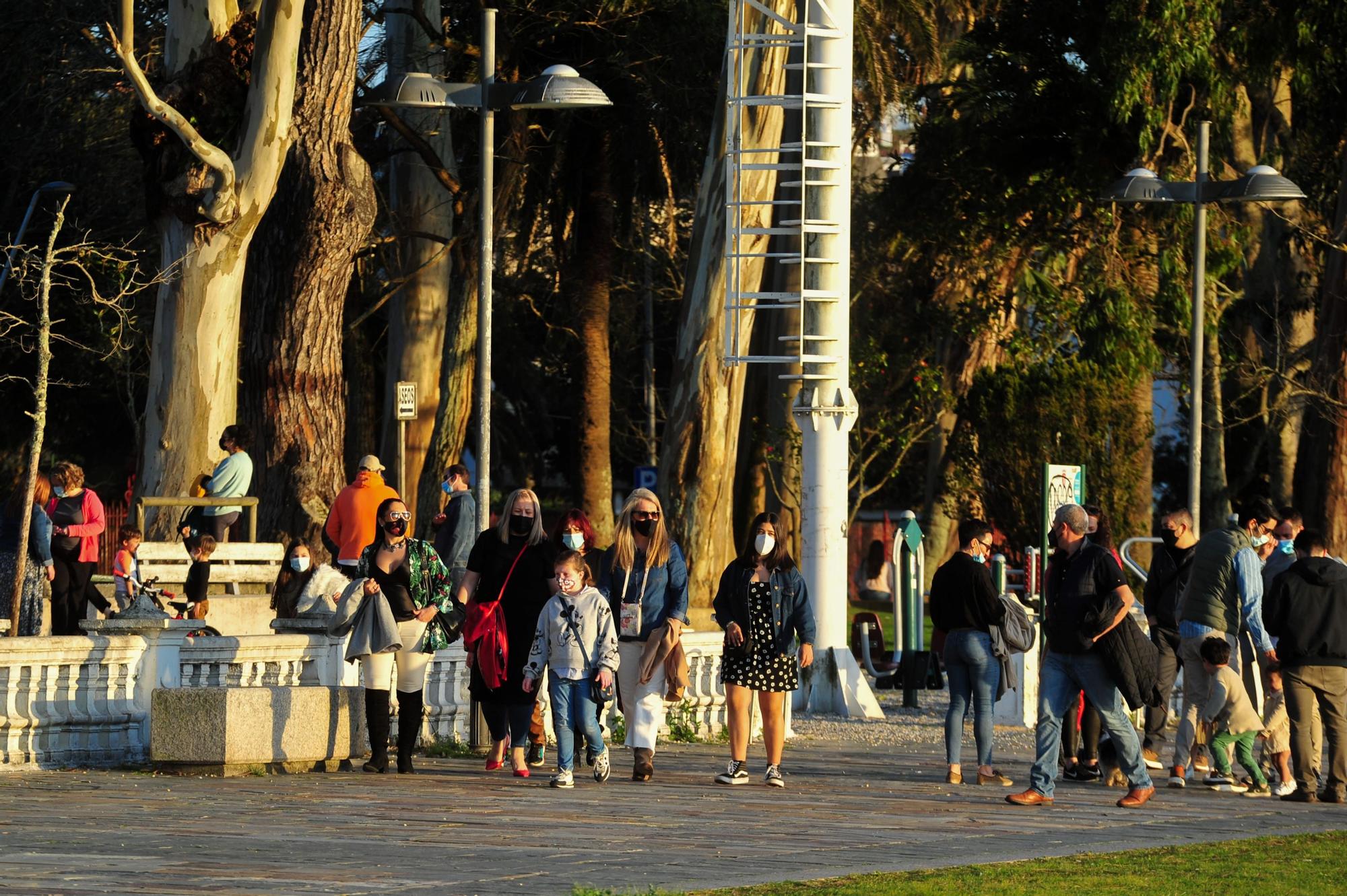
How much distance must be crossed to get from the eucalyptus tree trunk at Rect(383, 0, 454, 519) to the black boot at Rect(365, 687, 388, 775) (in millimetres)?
16930

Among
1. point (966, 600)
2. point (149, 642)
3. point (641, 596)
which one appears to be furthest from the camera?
point (149, 642)

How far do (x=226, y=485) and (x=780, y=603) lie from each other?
7.95 meters

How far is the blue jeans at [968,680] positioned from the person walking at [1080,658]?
25.9 inches

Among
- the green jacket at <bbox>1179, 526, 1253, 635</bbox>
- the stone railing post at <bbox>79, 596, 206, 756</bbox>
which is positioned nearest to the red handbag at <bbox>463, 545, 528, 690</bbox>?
the stone railing post at <bbox>79, 596, 206, 756</bbox>

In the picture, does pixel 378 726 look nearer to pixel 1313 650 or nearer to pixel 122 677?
pixel 122 677

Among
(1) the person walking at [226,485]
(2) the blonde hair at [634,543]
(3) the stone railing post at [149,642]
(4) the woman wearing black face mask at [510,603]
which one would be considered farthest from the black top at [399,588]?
(1) the person walking at [226,485]

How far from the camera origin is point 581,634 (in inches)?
500

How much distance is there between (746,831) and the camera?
35.5ft

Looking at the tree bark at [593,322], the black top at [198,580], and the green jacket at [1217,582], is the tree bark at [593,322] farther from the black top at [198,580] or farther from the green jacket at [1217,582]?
the green jacket at [1217,582]

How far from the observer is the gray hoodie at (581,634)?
12.7m

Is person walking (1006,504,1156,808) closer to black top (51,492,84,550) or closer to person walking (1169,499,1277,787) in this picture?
person walking (1169,499,1277,787)

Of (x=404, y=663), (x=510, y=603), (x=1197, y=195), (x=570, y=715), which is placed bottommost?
(x=570, y=715)

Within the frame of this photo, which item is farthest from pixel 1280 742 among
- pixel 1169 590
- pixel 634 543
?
pixel 634 543

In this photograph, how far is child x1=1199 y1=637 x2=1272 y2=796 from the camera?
13.7 metres
